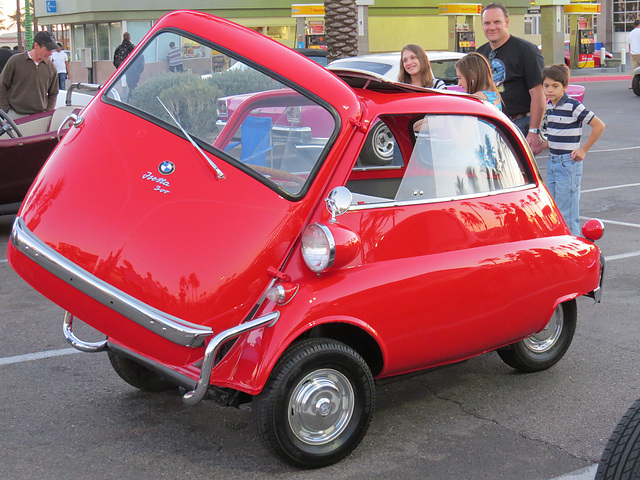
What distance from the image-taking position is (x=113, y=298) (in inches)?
145

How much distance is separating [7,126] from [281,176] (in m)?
5.92

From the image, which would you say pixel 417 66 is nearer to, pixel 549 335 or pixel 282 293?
pixel 549 335

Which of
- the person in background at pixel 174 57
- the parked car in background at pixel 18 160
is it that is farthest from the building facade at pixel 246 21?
the person in background at pixel 174 57

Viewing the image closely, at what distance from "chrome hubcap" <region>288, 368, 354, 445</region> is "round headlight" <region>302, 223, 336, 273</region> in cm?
46

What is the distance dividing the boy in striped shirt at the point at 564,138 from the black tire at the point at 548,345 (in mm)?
2361

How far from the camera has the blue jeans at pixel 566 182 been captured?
282 inches

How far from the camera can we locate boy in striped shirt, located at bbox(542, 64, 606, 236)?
7.01 metres

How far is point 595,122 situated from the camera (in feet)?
22.6

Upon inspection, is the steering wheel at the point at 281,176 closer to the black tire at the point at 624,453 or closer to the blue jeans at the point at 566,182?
the black tire at the point at 624,453

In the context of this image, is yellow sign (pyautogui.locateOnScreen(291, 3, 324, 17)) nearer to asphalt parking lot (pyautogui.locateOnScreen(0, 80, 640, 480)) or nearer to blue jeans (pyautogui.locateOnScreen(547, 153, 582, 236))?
blue jeans (pyautogui.locateOnScreen(547, 153, 582, 236))

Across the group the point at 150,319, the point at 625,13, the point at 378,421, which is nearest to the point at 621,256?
the point at 378,421

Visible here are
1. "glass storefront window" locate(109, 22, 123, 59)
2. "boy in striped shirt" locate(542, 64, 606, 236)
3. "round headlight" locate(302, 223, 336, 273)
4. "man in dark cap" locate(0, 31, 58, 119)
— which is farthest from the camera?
"glass storefront window" locate(109, 22, 123, 59)

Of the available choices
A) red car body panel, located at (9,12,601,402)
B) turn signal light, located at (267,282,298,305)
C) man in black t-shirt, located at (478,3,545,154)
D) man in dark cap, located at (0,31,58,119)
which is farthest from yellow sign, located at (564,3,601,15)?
turn signal light, located at (267,282,298,305)

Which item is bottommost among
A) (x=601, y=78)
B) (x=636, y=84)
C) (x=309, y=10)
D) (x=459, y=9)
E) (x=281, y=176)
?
(x=281, y=176)
